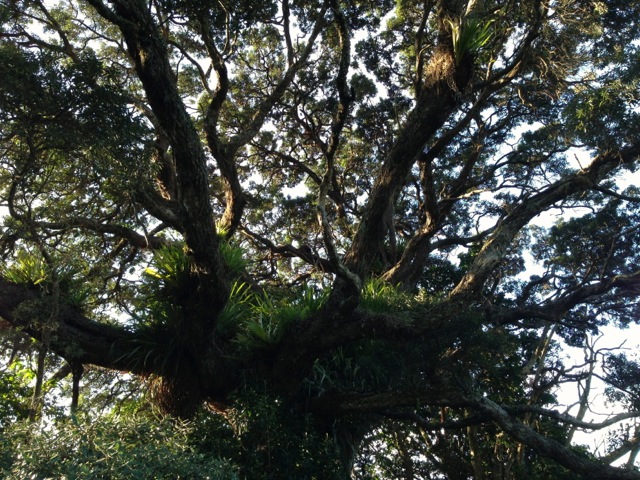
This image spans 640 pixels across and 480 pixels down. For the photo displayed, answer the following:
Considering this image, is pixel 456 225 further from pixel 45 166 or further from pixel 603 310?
pixel 45 166

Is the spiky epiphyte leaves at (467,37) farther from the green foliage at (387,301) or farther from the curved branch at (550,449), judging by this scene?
the curved branch at (550,449)

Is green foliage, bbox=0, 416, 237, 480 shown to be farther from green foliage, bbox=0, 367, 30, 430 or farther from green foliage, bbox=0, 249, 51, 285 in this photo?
green foliage, bbox=0, 249, 51, 285

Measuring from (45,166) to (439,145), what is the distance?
511cm

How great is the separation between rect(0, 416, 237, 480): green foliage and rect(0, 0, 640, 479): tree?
5.62ft

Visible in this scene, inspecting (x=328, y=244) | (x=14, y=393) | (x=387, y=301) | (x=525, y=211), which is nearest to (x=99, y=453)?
(x=328, y=244)

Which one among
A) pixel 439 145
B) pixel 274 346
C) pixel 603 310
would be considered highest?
pixel 439 145

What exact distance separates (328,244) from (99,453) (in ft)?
8.79

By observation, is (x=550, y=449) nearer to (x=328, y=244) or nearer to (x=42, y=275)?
(x=328, y=244)

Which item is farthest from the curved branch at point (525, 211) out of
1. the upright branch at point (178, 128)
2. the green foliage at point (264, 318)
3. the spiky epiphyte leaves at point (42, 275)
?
the spiky epiphyte leaves at point (42, 275)

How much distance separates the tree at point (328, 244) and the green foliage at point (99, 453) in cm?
171

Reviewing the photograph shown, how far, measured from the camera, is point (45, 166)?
6.85m

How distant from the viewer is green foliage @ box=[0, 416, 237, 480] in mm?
3277

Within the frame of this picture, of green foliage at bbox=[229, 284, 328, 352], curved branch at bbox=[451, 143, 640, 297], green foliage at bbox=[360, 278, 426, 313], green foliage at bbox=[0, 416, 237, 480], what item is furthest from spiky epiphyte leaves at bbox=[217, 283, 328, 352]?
green foliage at bbox=[0, 416, 237, 480]

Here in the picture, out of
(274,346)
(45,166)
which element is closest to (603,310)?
(274,346)
